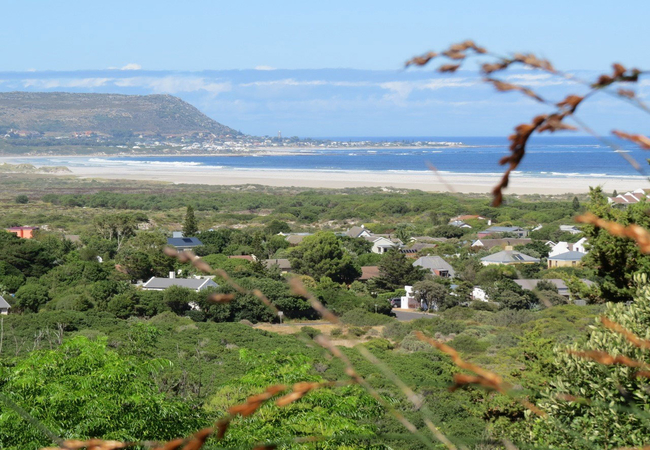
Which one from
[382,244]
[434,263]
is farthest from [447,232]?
[434,263]

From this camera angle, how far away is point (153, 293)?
2886 centimetres

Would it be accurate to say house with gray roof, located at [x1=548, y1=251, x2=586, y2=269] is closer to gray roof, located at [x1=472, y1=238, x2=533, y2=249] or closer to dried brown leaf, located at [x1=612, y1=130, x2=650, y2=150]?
gray roof, located at [x1=472, y1=238, x2=533, y2=249]

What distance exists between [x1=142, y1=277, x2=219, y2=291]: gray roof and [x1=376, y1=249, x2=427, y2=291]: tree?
8306 millimetres

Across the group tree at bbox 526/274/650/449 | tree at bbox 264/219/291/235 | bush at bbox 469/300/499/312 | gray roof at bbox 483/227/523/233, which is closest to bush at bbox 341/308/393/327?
bush at bbox 469/300/499/312

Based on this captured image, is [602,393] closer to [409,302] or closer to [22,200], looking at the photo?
[409,302]

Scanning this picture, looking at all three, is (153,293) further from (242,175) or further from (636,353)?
(242,175)

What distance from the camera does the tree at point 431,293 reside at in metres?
31.0

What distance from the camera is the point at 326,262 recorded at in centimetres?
3500

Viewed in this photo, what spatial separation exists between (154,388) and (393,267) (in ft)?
84.2

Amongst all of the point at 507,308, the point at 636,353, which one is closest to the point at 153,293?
the point at 507,308

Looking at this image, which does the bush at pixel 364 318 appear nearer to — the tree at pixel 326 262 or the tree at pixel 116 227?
the tree at pixel 326 262

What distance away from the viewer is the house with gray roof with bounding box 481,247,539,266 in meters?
36.8

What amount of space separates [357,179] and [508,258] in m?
71.6

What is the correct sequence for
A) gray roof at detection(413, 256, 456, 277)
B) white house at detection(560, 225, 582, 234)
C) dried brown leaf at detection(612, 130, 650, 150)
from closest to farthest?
dried brown leaf at detection(612, 130, 650, 150) < gray roof at detection(413, 256, 456, 277) < white house at detection(560, 225, 582, 234)
